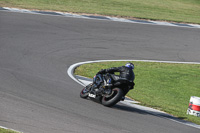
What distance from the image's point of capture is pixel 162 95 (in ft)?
42.3

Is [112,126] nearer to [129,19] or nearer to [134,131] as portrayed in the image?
[134,131]

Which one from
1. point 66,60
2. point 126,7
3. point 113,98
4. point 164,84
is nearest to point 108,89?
point 113,98

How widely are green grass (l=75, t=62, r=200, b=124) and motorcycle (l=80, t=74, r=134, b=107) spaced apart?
1.84 meters

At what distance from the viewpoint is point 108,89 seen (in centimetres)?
1002

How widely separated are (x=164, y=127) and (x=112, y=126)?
5.09ft

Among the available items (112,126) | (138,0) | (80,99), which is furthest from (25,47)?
(138,0)

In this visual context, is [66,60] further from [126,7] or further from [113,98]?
[126,7]

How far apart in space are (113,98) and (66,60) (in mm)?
6565

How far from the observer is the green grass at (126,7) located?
24641 mm

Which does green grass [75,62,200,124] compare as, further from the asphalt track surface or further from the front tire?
the front tire

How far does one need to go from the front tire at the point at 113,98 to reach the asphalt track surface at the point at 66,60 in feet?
0.80

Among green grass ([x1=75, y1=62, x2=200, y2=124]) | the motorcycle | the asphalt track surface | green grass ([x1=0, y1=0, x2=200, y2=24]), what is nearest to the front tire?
the motorcycle

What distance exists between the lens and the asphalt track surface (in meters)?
7.88

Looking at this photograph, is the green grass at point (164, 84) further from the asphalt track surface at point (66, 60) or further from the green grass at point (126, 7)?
the green grass at point (126, 7)
